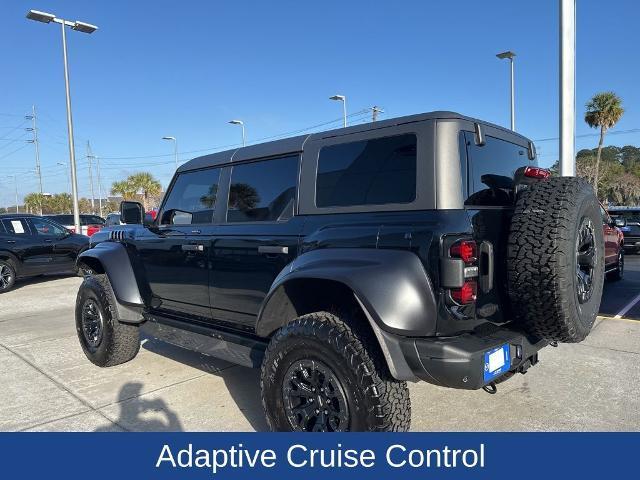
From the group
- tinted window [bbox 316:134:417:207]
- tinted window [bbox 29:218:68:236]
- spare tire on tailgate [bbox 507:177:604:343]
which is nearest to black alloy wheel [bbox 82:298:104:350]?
tinted window [bbox 316:134:417:207]

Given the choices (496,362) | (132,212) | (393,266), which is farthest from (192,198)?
(496,362)

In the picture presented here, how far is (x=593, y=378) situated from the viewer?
4.16 metres

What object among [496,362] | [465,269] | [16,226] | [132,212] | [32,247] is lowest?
[496,362]

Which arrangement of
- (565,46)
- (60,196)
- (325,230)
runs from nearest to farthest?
(325,230) → (565,46) → (60,196)

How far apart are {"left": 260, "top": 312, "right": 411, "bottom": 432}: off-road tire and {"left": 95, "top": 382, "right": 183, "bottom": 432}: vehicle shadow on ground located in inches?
43.6

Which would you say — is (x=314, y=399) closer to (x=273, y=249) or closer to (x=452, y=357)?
(x=452, y=357)

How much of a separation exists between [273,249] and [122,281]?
2075 mm

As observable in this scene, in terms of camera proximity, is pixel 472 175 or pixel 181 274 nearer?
pixel 472 175

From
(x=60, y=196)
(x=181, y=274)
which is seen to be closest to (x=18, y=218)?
(x=181, y=274)

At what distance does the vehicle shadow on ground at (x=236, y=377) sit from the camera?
366cm

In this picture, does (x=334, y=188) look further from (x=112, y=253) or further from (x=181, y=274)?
(x=112, y=253)

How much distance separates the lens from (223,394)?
4.06m

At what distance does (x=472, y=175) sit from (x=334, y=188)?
0.83 meters

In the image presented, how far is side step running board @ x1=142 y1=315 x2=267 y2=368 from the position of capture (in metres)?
3.39
